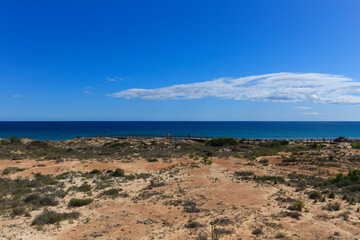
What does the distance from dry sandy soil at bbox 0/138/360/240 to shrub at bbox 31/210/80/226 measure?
26cm

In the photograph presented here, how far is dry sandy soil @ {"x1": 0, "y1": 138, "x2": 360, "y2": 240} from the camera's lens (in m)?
9.60

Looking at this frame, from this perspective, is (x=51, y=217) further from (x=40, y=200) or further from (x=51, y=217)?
(x=40, y=200)

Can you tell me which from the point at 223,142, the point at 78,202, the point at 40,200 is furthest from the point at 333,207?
the point at 223,142

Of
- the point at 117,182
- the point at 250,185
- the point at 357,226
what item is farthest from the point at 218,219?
the point at 117,182

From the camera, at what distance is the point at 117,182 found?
18.4m

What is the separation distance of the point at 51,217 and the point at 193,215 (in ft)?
22.5

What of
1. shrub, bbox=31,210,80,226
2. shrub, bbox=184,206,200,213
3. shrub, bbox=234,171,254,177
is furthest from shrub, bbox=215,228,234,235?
shrub, bbox=234,171,254,177

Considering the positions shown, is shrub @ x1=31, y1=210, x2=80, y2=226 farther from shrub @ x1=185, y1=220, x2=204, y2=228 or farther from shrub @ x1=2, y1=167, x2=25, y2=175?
shrub @ x1=2, y1=167, x2=25, y2=175

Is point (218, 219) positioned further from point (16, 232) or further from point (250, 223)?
point (16, 232)

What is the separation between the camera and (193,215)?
11539 mm

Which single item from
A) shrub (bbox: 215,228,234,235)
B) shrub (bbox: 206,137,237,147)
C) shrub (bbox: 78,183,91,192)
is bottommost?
shrub (bbox: 78,183,91,192)

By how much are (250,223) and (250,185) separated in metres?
7.19

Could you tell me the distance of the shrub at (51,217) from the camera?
35.0 feet

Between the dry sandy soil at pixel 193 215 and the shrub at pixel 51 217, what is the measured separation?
26cm
